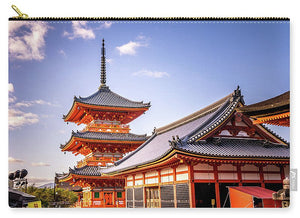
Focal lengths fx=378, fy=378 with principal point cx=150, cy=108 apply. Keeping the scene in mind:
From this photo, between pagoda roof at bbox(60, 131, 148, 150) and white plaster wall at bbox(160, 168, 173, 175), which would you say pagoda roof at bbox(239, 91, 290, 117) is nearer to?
white plaster wall at bbox(160, 168, 173, 175)

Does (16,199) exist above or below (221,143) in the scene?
below

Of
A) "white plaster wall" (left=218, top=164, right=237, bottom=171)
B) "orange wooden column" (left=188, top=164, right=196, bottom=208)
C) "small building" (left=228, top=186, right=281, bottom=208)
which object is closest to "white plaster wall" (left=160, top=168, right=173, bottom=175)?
"orange wooden column" (left=188, top=164, right=196, bottom=208)

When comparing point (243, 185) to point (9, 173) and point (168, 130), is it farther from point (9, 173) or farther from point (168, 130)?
point (9, 173)

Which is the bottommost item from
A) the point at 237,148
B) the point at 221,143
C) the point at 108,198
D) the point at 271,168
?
the point at 108,198

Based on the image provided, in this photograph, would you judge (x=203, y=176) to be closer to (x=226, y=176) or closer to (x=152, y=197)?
(x=226, y=176)

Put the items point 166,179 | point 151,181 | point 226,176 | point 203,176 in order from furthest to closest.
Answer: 1. point 151,181
2. point 166,179
3. point 226,176
4. point 203,176

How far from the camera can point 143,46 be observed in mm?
7801

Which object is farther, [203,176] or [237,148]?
[237,148]

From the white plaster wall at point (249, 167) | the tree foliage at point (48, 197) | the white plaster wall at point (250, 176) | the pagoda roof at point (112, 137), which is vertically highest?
the pagoda roof at point (112, 137)

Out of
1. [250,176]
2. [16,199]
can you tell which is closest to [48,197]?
[16,199]

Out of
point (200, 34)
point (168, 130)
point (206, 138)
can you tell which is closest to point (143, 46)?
point (200, 34)

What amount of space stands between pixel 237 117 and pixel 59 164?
4420mm

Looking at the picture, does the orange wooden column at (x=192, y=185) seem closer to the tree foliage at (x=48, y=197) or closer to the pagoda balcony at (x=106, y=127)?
the tree foliage at (x=48, y=197)

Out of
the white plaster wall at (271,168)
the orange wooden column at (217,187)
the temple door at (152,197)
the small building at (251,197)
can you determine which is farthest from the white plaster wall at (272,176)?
the temple door at (152,197)
